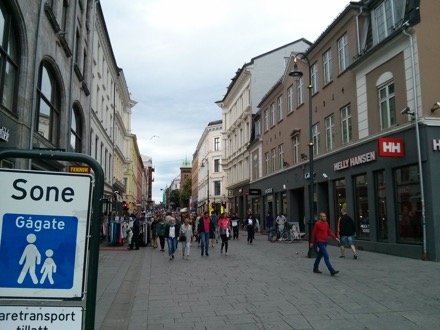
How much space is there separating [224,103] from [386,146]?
42391mm

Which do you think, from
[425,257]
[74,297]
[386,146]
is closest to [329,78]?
[386,146]

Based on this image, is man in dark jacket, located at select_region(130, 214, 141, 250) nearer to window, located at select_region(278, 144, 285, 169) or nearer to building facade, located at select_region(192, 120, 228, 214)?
window, located at select_region(278, 144, 285, 169)

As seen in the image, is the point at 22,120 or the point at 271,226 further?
the point at 271,226

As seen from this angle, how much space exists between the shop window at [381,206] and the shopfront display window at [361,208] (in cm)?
83

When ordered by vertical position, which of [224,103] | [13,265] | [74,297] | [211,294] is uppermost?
[224,103]

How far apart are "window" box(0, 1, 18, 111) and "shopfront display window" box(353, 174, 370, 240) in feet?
47.3

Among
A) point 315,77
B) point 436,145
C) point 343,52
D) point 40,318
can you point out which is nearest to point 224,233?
point 436,145

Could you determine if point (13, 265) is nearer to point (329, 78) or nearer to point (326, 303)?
point (326, 303)

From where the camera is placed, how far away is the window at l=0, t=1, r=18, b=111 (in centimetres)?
1128

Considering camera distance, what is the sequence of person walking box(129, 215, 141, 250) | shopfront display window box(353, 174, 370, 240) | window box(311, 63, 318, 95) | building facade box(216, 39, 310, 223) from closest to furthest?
shopfront display window box(353, 174, 370, 240)
person walking box(129, 215, 141, 250)
window box(311, 63, 318, 95)
building facade box(216, 39, 310, 223)

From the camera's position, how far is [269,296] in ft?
29.4

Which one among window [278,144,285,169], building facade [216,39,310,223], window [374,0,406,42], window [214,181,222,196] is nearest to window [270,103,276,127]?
window [278,144,285,169]

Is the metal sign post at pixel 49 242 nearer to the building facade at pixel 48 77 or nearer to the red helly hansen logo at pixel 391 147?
the building facade at pixel 48 77

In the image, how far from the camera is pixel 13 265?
2.78 meters
